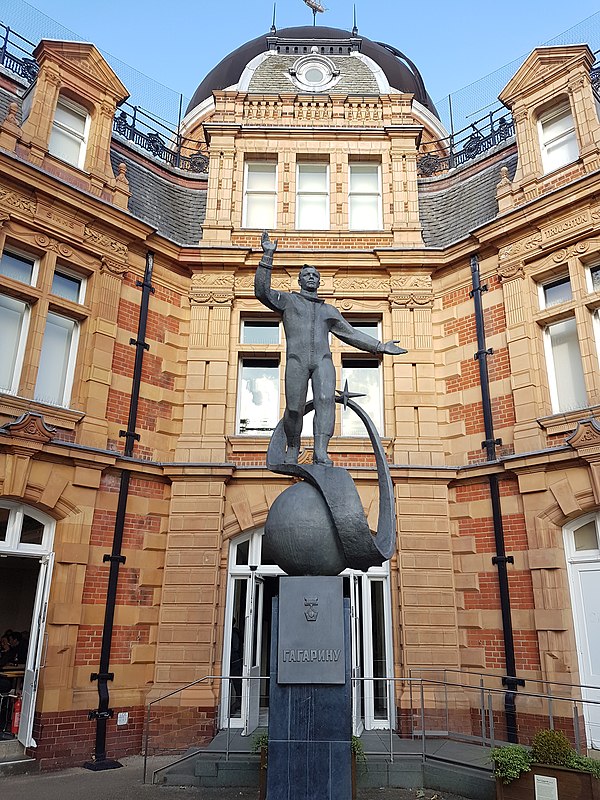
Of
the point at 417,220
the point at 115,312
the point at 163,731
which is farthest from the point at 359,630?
the point at 417,220

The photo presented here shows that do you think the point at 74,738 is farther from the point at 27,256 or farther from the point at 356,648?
the point at 27,256

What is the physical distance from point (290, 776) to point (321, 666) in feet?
2.89

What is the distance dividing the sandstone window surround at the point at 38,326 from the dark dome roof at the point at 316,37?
14.8 metres

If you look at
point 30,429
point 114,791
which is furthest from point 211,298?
point 114,791

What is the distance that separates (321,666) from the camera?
5500 mm

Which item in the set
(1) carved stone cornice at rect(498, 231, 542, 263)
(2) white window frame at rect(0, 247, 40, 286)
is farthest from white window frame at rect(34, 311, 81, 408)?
(1) carved stone cornice at rect(498, 231, 542, 263)

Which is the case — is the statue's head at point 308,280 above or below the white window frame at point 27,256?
below

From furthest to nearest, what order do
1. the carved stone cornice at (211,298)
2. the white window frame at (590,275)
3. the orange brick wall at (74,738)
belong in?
the carved stone cornice at (211,298) < the white window frame at (590,275) < the orange brick wall at (74,738)

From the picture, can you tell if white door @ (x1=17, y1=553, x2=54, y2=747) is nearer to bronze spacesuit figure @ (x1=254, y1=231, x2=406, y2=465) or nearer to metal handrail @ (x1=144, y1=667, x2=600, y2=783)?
metal handrail @ (x1=144, y1=667, x2=600, y2=783)

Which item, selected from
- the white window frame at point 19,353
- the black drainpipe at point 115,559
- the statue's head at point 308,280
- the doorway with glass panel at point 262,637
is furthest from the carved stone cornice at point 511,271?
the white window frame at point 19,353

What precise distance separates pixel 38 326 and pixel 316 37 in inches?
762

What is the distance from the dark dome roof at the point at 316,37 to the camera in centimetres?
2350

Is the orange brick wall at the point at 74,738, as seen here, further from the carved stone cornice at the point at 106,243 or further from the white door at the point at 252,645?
the carved stone cornice at the point at 106,243

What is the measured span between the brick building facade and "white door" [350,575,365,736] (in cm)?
12
